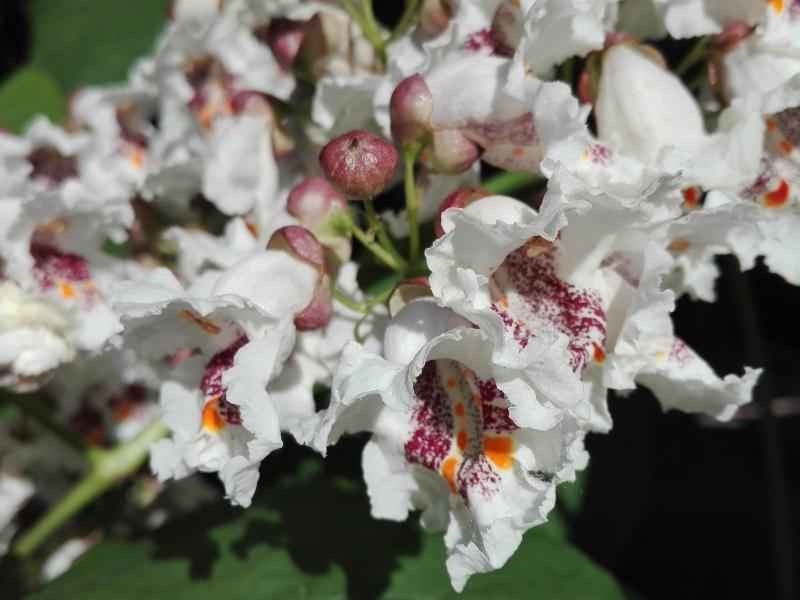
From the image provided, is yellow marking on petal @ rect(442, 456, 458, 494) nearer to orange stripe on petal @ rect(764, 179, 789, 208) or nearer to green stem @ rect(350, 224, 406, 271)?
green stem @ rect(350, 224, 406, 271)

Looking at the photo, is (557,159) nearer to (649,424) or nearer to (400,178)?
(400,178)

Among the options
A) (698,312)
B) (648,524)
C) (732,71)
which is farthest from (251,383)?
(648,524)

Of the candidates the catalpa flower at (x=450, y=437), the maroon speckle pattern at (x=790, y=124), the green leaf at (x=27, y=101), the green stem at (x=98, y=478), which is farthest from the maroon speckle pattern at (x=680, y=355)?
the green leaf at (x=27, y=101)

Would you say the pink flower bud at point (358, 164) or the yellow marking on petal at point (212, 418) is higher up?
the pink flower bud at point (358, 164)

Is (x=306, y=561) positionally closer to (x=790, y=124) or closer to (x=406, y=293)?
(x=406, y=293)

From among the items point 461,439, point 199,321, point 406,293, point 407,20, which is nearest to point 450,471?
point 461,439

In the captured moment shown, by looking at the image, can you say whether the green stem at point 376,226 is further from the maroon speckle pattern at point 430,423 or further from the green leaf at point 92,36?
the green leaf at point 92,36

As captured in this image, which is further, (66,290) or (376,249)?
(66,290)
